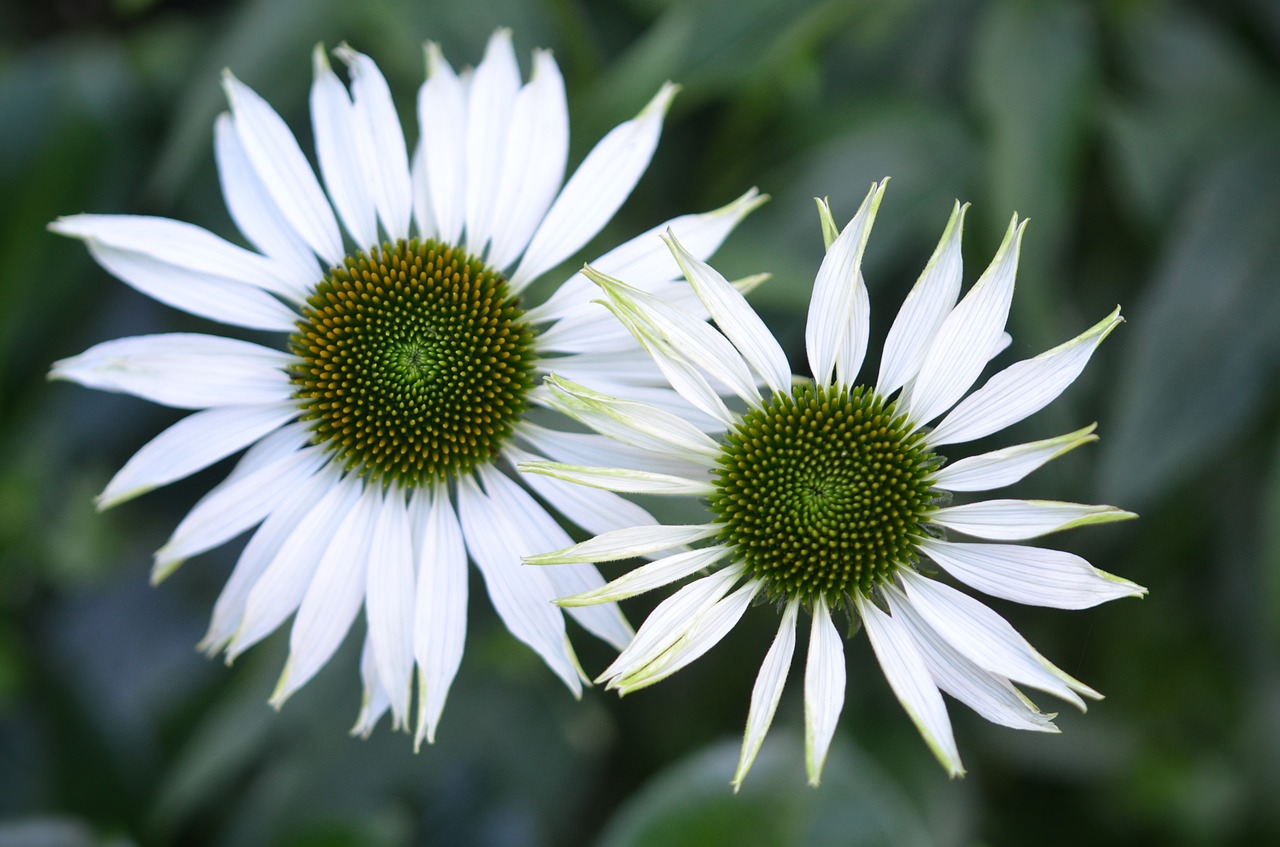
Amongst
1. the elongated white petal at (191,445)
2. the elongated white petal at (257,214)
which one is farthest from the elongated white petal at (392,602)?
the elongated white petal at (257,214)

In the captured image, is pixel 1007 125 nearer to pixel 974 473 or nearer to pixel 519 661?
pixel 974 473

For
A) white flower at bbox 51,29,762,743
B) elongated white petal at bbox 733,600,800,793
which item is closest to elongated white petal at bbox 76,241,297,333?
white flower at bbox 51,29,762,743

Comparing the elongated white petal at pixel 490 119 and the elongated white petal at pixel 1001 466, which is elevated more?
the elongated white petal at pixel 490 119

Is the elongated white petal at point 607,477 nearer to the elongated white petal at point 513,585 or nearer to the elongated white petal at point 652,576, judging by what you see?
the elongated white petal at point 652,576

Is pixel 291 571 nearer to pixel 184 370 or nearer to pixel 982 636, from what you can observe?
pixel 184 370

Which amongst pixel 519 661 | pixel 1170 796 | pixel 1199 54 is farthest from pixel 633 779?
pixel 1199 54

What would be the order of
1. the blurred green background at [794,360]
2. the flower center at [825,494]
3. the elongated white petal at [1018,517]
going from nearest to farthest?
the elongated white petal at [1018,517], the flower center at [825,494], the blurred green background at [794,360]

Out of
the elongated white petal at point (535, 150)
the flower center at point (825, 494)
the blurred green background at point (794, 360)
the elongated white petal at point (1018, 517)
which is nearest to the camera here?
the elongated white petal at point (1018, 517)
